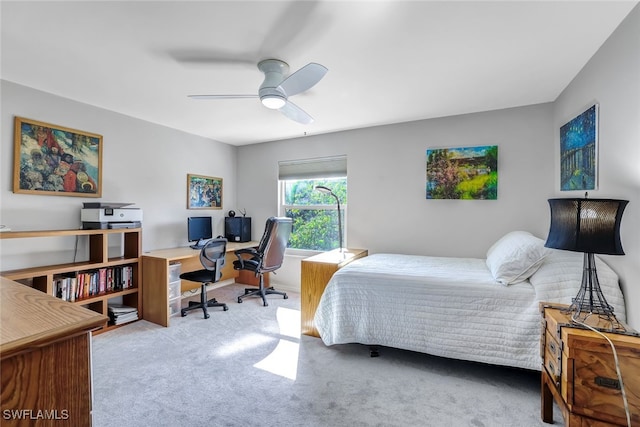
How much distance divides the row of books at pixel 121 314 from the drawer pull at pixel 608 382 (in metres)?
3.67

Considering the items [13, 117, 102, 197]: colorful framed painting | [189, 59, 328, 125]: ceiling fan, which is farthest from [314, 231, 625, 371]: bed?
[13, 117, 102, 197]: colorful framed painting

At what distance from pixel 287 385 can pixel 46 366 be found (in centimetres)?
156

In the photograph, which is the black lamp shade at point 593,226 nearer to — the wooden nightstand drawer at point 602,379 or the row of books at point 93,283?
the wooden nightstand drawer at point 602,379

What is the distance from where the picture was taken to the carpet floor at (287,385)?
1646 millimetres

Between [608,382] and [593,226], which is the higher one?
[593,226]

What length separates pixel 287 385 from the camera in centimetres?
194

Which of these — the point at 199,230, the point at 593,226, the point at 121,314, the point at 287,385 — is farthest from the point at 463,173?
the point at 121,314

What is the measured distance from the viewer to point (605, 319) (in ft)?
4.70

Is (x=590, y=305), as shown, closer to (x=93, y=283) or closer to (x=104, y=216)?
(x=104, y=216)

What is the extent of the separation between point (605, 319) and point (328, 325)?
1.75m

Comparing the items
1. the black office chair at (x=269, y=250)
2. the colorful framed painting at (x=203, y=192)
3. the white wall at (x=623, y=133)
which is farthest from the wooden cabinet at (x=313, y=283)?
the colorful framed painting at (x=203, y=192)

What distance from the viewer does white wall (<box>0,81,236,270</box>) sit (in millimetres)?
2418

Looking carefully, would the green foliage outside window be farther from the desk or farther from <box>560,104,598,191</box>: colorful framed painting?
<box>560,104,598,191</box>: colorful framed painting

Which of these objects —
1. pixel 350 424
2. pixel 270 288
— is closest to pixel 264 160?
pixel 270 288
